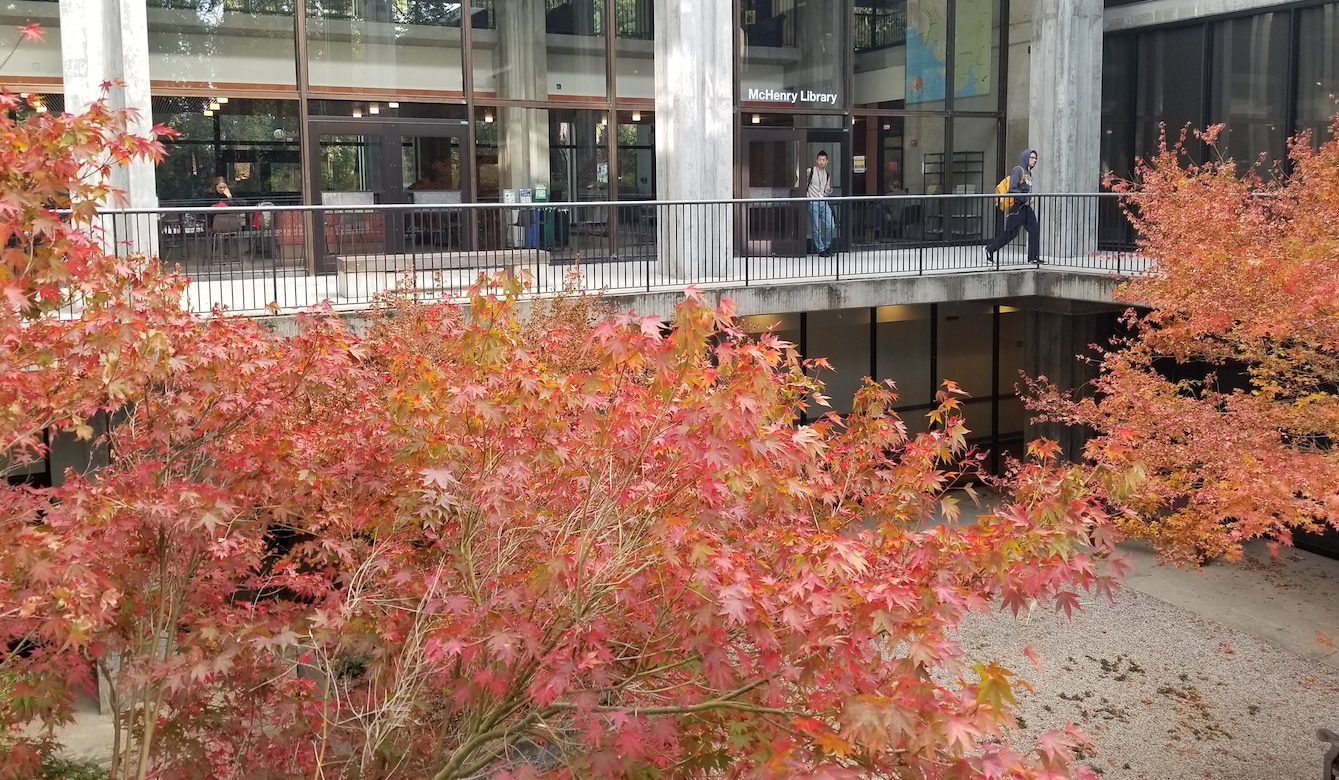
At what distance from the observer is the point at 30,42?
15859 millimetres

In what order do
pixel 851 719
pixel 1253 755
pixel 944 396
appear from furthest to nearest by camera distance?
pixel 1253 755
pixel 944 396
pixel 851 719

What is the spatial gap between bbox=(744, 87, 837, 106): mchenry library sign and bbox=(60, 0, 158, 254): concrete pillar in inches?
417

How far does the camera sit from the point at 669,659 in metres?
5.76

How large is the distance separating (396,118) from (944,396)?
13221 mm

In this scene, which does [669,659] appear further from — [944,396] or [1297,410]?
[1297,410]

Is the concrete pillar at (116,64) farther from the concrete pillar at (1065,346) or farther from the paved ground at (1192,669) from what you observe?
the concrete pillar at (1065,346)

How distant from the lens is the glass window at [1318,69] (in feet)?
64.3

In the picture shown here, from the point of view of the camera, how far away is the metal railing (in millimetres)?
14062

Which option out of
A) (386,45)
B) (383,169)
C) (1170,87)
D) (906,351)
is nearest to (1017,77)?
(1170,87)

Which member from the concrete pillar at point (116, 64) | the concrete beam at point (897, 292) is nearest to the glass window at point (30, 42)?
the concrete pillar at point (116, 64)

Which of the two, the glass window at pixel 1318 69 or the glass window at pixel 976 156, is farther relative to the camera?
the glass window at pixel 976 156

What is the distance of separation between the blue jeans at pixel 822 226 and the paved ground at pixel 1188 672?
6634 mm

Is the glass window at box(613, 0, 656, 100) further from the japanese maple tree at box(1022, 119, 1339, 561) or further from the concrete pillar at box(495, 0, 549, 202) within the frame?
the japanese maple tree at box(1022, 119, 1339, 561)

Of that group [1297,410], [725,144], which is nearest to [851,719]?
[1297,410]
